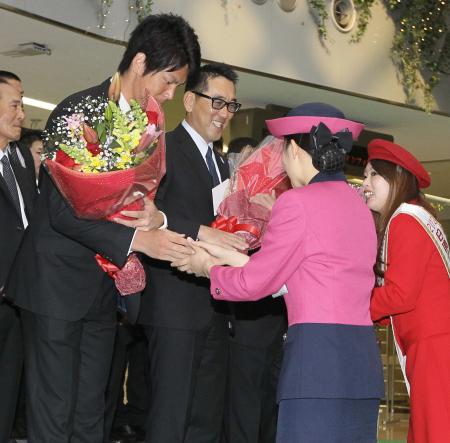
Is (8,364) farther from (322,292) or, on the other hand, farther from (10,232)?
(322,292)

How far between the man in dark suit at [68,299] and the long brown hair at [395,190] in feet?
2.97

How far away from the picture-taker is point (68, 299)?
3.46 meters

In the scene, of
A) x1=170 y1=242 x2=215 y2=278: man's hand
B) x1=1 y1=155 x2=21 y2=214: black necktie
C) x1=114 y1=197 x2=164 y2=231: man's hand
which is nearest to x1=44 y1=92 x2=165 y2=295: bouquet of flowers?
x1=114 y1=197 x2=164 y2=231: man's hand

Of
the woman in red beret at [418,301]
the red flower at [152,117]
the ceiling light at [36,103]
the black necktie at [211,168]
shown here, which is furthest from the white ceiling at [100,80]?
the woman in red beret at [418,301]

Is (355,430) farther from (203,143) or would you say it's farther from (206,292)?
(203,143)

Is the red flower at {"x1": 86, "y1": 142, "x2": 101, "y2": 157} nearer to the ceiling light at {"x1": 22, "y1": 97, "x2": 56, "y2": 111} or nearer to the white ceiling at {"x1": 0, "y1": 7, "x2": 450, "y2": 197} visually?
the white ceiling at {"x1": 0, "y1": 7, "x2": 450, "y2": 197}

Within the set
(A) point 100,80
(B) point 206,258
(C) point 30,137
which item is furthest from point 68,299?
(A) point 100,80

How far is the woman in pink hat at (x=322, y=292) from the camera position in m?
2.97

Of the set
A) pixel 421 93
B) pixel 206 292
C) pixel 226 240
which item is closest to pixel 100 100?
pixel 226 240

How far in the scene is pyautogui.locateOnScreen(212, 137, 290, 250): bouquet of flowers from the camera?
391cm

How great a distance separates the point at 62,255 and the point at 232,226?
0.75 m

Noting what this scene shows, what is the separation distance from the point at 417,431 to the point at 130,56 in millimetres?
1866

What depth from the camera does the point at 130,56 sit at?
3.77m

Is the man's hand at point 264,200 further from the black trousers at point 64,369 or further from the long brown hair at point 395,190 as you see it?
the black trousers at point 64,369
